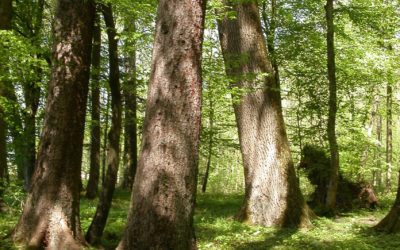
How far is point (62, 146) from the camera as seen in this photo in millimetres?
4855

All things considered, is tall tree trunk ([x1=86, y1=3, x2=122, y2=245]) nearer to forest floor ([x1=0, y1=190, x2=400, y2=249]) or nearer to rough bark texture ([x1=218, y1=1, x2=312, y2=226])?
forest floor ([x1=0, y1=190, x2=400, y2=249])

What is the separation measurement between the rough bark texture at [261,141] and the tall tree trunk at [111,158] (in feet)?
10.6

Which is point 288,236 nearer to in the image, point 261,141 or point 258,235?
point 258,235

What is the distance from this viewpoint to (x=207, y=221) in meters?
8.73

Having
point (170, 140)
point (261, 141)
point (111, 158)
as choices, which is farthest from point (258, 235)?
point (170, 140)

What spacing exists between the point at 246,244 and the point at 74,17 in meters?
5.16

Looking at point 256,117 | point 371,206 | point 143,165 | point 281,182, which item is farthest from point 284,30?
point 143,165

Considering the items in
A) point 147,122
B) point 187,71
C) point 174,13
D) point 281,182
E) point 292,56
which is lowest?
point 281,182

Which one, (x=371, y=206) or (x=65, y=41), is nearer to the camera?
(x=65, y=41)

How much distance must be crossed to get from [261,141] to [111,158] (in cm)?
438

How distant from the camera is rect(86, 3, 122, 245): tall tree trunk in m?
5.38

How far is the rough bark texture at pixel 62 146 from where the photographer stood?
15.5 feet

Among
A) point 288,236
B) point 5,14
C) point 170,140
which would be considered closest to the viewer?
point 170,140

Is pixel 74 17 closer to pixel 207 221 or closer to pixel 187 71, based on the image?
pixel 187 71
